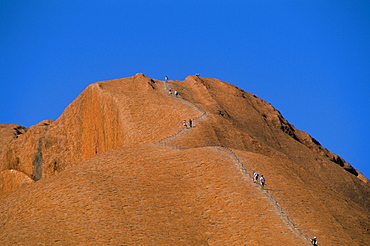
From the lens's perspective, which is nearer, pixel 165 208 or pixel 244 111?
pixel 165 208

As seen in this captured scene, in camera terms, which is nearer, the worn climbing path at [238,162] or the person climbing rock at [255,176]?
the worn climbing path at [238,162]

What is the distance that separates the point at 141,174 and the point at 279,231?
1296cm

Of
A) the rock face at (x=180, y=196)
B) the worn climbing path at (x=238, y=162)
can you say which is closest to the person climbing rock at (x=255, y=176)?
the worn climbing path at (x=238, y=162)

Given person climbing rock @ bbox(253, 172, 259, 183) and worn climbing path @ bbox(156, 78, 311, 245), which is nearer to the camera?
worn climbing path @ bbox(156, 78, 311, 245)

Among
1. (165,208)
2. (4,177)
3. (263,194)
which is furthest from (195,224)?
(4,177)

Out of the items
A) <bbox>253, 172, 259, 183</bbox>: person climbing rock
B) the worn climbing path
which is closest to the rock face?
the worn climbing path

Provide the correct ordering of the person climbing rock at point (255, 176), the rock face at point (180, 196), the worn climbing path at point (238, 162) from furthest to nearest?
the person climbing rock at point (255, 176)
the rock face at point (180, 196)
the worn climbing path at point (238, 162)

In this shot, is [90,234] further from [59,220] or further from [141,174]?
[141,174]

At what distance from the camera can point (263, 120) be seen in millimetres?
76375

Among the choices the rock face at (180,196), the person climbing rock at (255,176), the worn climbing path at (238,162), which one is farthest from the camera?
the person climbing rock at (255,176)

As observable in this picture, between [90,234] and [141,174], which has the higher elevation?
[141,174]

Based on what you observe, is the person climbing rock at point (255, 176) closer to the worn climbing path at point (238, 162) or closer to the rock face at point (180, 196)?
the worn climbing path at point (238, 162)

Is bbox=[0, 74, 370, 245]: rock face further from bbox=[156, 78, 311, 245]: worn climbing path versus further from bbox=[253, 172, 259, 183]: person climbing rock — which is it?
bbox=[253, 172, 259, 183]: person climbing rock

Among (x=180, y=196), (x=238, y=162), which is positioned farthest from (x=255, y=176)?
(x=180, y=196)
